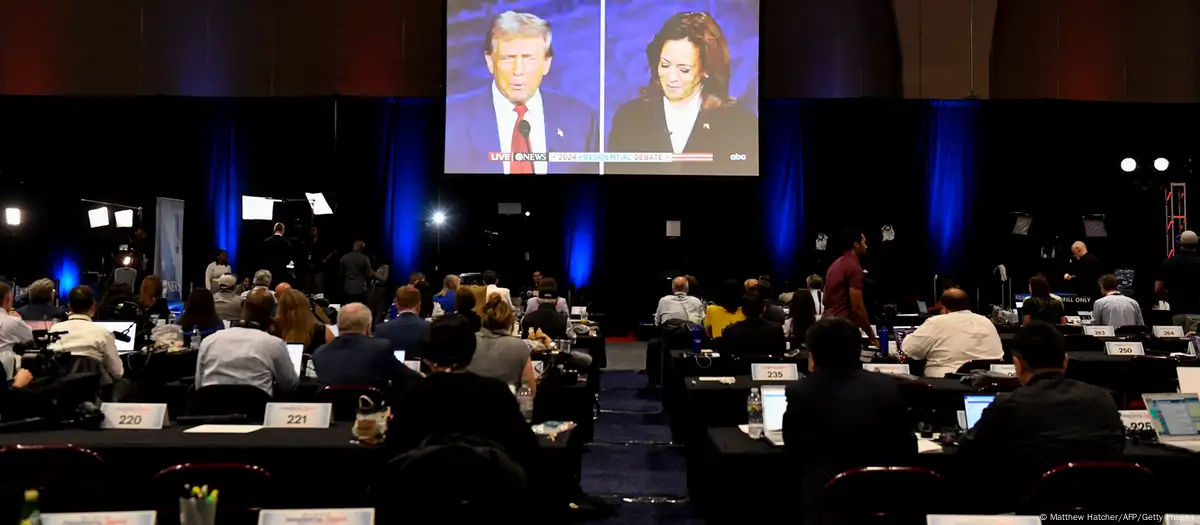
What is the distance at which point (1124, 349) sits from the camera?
655 cm

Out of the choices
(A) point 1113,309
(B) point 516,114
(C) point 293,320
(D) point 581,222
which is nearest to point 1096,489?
(C) point 293,320

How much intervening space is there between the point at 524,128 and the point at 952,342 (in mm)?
7507

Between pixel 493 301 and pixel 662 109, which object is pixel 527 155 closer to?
pixel 662 109

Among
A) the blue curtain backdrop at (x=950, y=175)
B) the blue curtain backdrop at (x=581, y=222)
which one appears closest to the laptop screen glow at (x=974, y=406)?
the blue curtain backdrop at (x=950, y=175)

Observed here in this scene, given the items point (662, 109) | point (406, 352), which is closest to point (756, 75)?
point (662, 109)

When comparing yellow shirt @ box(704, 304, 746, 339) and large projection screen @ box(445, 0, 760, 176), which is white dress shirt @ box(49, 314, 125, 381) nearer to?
yellow shirt @ box(704, 304, 746, 339)

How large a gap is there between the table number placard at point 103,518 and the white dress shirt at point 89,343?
3.12 metres

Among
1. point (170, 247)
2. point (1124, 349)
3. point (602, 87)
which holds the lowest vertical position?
point (1124, 349)

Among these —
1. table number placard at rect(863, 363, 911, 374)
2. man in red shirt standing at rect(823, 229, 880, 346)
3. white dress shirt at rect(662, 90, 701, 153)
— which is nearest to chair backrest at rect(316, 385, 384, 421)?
table number placard at rect(863, 363, 911, 374)

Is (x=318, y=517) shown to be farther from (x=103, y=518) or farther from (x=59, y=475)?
(x=59, y=475)

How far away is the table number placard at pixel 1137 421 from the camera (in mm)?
3797

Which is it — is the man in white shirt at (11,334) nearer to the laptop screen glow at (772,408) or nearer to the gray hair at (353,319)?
the gray hair at (353,319)

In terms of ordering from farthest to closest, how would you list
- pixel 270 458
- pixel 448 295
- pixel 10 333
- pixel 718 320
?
pixel 448 295 < pixel 718 320 < pixel 10 333 < pixel 270 458

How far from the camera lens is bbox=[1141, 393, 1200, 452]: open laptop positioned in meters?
3.66
